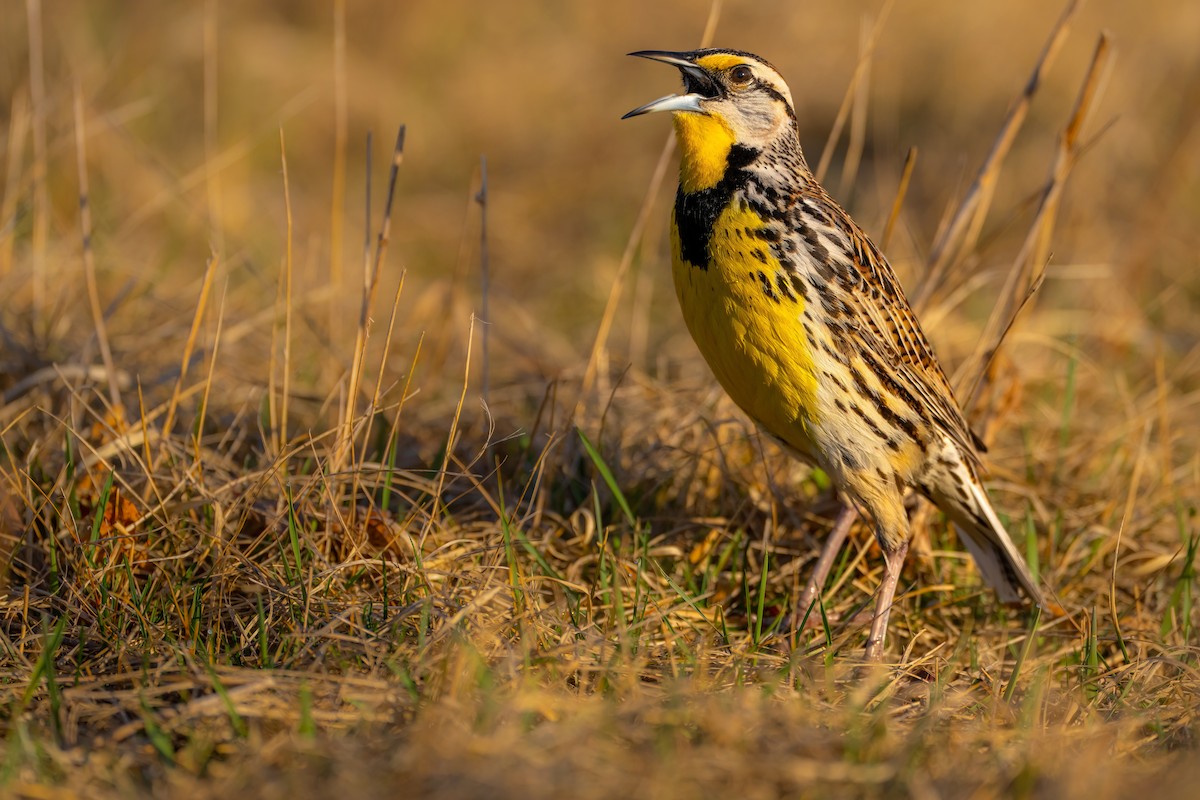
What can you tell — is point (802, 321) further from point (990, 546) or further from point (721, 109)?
point (990, 546)

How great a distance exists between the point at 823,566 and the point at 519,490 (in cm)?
96

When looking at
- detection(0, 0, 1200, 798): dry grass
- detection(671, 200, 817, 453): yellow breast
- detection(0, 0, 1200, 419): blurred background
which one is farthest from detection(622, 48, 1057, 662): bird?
detection(0, 0, 1200, 419): blurred background

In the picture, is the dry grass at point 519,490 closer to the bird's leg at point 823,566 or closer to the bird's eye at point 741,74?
the bird's leg at point 823,566

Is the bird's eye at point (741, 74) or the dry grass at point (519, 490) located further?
the bird's eye at point (741, 74)

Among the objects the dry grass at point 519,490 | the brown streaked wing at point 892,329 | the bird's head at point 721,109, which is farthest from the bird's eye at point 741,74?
the dry grass at point 519,490

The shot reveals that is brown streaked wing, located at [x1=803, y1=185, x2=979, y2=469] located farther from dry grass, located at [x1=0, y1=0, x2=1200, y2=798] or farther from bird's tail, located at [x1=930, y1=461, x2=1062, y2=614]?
dry grass, located at [x1=0, y1=0, x2=1200, y2=798]

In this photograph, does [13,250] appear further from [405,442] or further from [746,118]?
[746,118]

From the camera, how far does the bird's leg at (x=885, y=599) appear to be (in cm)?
339

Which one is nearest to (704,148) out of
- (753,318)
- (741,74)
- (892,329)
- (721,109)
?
(721,109)

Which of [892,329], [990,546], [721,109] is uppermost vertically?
[721,109]

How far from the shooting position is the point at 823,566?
12.1ft

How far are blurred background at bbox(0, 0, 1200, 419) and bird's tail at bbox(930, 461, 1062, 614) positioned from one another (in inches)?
36.4

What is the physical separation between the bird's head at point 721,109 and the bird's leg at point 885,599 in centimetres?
115

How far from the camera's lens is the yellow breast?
3180mm
